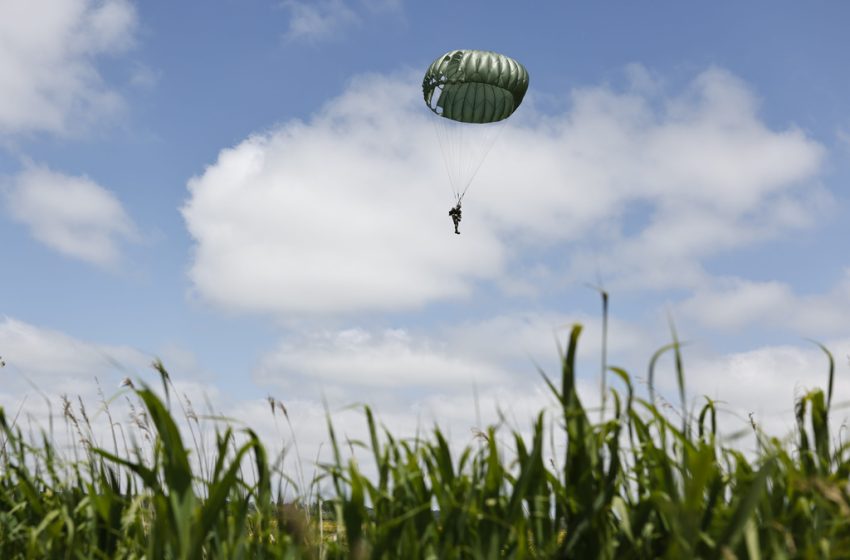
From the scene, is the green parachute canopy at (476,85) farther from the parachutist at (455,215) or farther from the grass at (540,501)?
the grass at (540,501)

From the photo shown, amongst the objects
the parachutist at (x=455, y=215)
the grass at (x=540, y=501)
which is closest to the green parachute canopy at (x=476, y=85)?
the parachutist at (x=455, y=215)

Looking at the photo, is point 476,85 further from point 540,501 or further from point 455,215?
point 540,501

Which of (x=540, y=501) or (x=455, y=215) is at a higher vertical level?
(x=455, y=215)

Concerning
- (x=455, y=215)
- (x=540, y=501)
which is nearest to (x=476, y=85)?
(x=455, y=215)

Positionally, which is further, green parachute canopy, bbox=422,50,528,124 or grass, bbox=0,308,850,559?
green parachute canopy, bbox=422,50,528,124

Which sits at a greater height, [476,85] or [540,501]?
[476,85]

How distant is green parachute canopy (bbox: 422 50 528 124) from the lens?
3027 centimetres

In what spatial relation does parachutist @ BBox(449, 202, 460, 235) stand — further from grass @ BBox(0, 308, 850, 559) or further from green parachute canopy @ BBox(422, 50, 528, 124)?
grass @ BBox(0, 308, 850, 559)

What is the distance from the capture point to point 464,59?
30.5 meters

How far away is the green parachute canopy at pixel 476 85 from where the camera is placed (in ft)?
99.3

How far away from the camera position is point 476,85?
31859 mm

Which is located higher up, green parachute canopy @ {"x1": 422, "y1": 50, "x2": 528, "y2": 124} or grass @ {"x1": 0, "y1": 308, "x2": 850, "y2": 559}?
green parachute canopy @ {"x1": 422, "y1": 50, "x2": 528, "y2": 124}

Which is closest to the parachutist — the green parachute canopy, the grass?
the green parachute canopy

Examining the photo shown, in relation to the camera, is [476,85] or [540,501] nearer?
[540,501]
